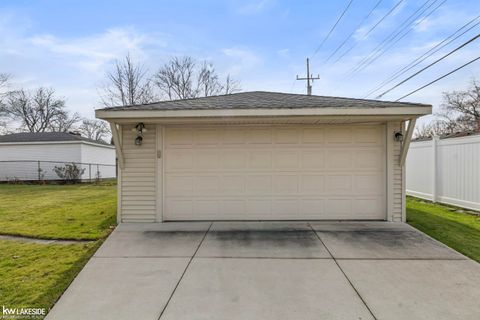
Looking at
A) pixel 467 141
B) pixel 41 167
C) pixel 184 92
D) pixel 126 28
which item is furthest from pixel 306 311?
pixel 184 92

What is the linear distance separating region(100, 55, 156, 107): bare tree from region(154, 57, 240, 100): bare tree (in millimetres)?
2007

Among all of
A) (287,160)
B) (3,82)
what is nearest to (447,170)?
(287,160)

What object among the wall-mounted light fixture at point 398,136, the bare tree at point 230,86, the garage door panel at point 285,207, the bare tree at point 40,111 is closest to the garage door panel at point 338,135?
the wall-mounted light fixture at point 398,136

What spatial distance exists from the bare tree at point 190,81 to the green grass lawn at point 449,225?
22592mm

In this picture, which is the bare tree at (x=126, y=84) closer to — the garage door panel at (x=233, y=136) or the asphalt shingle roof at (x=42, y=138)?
the asphalt shingle roof at (x=42, y=138)

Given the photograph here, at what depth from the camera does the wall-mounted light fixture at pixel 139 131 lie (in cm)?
627

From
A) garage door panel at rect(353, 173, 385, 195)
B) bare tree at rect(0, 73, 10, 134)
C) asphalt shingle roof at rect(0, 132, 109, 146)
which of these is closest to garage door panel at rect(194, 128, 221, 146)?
garage door panel at rect(353, 173, 385, 195)

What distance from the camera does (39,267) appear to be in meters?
4.04

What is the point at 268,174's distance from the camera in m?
6.54

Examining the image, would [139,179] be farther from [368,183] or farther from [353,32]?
[353,32]

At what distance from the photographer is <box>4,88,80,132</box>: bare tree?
32.2 meters

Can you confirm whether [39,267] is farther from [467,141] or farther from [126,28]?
[126,28]

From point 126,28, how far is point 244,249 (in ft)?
36.5

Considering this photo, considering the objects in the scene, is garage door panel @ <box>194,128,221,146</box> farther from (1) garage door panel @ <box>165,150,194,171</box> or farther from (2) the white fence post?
(2) the white fence post
